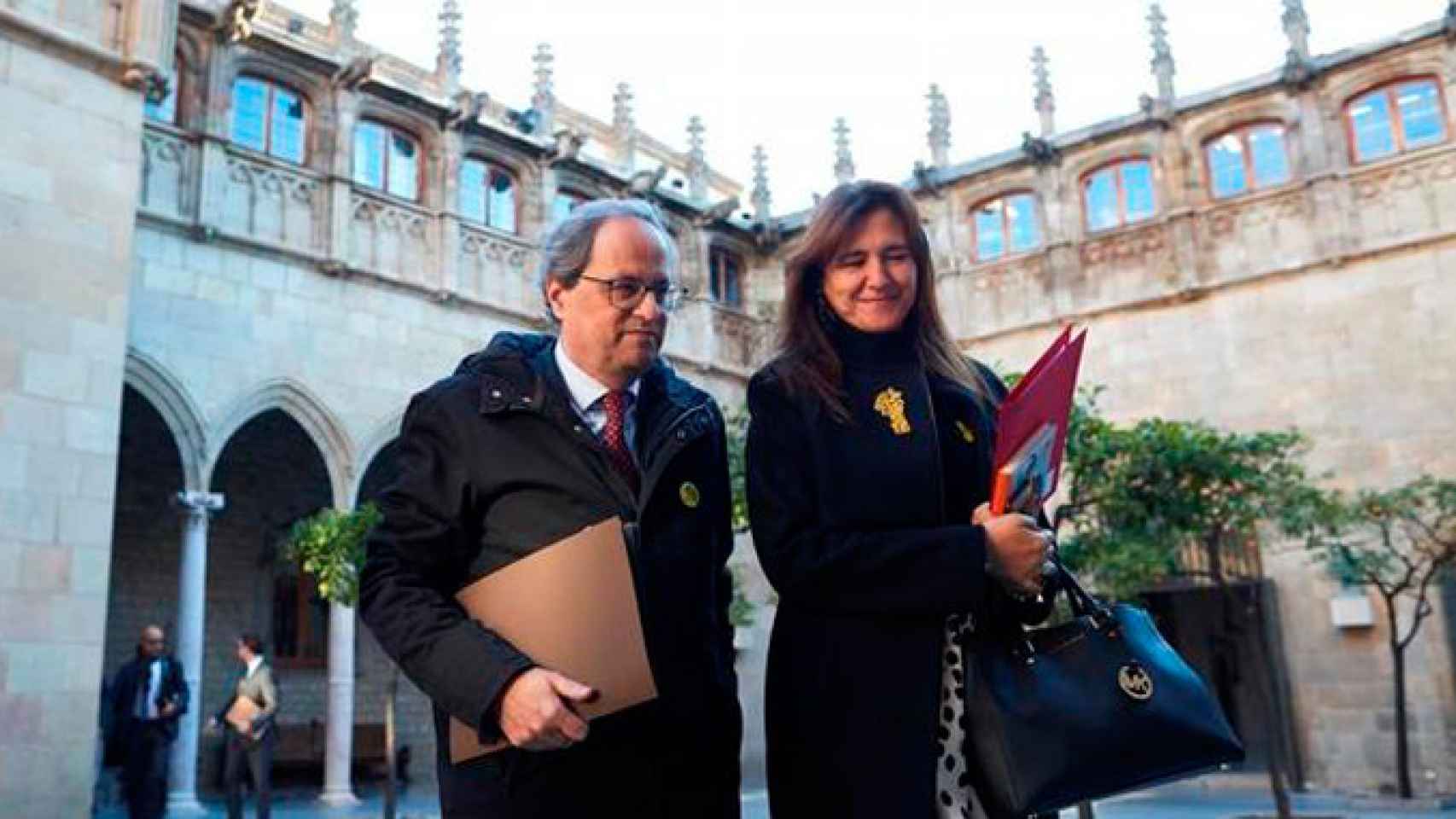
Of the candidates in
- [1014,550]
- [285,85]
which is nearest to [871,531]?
[1014,550]

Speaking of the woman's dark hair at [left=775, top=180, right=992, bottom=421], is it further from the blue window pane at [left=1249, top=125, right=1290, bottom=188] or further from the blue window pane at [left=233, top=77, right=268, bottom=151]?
the blue window pane at [left=1249, top=125, right=1290, bottom=188]

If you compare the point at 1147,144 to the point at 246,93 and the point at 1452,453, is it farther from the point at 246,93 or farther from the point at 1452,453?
the point at 246,93

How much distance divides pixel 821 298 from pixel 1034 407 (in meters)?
0.56

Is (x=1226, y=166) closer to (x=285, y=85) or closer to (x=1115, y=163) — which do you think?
(x=1115, y=163)

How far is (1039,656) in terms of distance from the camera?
1.83m

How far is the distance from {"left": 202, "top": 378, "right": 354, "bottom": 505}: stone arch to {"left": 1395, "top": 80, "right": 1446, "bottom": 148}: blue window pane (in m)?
13.0

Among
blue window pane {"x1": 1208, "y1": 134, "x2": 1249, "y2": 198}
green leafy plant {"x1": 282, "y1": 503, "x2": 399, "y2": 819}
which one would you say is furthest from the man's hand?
blue window pane {"x1": 1208, "y1": 134, "x2": 1249, "y2": 198}

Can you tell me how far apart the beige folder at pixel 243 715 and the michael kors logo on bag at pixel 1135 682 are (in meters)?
8.75

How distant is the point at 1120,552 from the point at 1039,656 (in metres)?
8.51

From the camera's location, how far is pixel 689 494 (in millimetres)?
2010

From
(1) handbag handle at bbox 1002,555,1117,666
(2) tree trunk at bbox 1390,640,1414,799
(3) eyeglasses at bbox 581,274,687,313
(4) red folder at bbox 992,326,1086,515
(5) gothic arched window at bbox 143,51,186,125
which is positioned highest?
(5) gothic arched window at bbox 143,51,186,125

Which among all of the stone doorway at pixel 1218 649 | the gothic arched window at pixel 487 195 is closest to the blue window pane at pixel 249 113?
the gothic arched window at pixel 487 195

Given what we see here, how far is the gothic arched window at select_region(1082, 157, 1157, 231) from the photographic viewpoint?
53.0ft

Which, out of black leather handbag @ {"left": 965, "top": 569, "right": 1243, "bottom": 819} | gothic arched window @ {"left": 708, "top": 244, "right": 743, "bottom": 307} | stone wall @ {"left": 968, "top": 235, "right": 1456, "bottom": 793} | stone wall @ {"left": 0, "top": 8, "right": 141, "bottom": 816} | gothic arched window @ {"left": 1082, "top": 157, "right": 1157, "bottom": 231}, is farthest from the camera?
gothic arched window @ {"left": 708, "top": 244, "right": 743, "bottom": 307}
